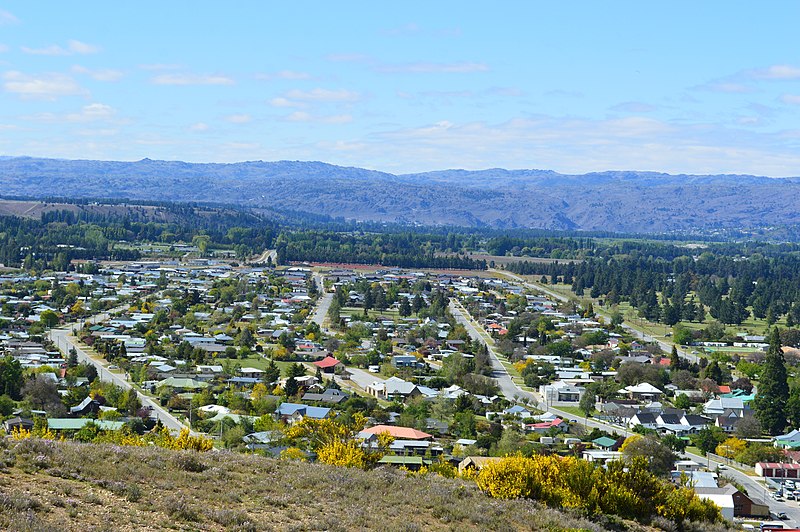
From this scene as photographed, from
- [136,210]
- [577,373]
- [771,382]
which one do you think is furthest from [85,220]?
[771,382]

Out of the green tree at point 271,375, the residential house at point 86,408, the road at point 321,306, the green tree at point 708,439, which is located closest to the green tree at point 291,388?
the green tree at point 271,375

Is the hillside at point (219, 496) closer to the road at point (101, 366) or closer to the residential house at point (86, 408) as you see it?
the road at point (101, 366)

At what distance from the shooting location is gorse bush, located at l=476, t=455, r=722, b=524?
14.7m

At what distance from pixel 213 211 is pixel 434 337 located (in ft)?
421

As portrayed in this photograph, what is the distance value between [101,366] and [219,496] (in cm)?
3164

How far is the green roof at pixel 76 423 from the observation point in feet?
87.8

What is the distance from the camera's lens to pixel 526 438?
99.9ft

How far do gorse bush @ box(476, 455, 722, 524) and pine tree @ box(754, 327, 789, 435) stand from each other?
1978 centimetres

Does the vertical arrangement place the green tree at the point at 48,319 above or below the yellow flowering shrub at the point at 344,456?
below

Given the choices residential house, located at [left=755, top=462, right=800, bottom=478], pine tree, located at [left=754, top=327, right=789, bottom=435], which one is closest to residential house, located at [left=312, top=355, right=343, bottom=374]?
pine tree, located at [left=754, top=327, right=789, bottom=435]

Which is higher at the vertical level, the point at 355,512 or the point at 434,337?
the point at 355,512

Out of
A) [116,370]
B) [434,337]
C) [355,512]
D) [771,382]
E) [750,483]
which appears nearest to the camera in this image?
[355,512]

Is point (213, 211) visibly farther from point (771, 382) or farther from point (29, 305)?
point (771, 382)

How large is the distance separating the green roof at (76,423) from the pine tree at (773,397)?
19961mm
